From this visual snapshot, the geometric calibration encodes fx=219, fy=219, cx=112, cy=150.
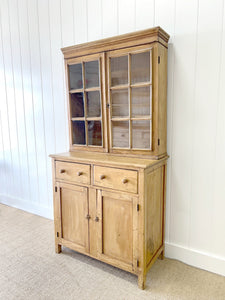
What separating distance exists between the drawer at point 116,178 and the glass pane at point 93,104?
533mm

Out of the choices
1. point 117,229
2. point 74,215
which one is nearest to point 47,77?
point 74,215

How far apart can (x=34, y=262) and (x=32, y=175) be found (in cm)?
Answer: 123

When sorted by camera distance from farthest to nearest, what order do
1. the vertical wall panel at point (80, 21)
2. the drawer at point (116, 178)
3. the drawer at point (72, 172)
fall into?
1. the vertical wall panel at point (80, 21)
2. the drawer at point (72, 172)
3. the drawer at point (116, 178)

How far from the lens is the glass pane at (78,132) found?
2.06 metres

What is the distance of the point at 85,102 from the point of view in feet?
6.50

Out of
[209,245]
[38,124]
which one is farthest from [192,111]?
[38,124]

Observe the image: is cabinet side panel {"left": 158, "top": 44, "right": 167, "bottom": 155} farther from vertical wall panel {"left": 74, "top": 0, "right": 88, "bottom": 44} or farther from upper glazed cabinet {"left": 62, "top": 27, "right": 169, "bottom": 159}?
vertical wall panel {"left": 74, "top": 0, "right": 88, "bottom": 44}

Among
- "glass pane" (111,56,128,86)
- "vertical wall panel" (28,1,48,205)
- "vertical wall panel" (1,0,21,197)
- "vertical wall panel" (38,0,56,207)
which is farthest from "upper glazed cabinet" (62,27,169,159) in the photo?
"vertical wall panel" (1,0,21,197)

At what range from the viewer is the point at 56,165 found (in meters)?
1.94

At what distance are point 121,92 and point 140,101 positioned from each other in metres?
0.19

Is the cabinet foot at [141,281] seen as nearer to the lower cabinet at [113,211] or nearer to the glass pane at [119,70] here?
the lower cabinet at [113,211]

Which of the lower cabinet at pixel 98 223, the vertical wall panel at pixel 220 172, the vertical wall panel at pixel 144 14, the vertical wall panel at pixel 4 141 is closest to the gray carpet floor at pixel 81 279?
the lower cabinet at pixel 98 223

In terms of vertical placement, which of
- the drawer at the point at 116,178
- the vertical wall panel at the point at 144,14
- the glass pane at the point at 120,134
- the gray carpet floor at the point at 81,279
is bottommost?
the gray carpet floor at the point at 81,279

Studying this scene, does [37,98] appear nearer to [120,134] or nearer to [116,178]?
[120,134]
